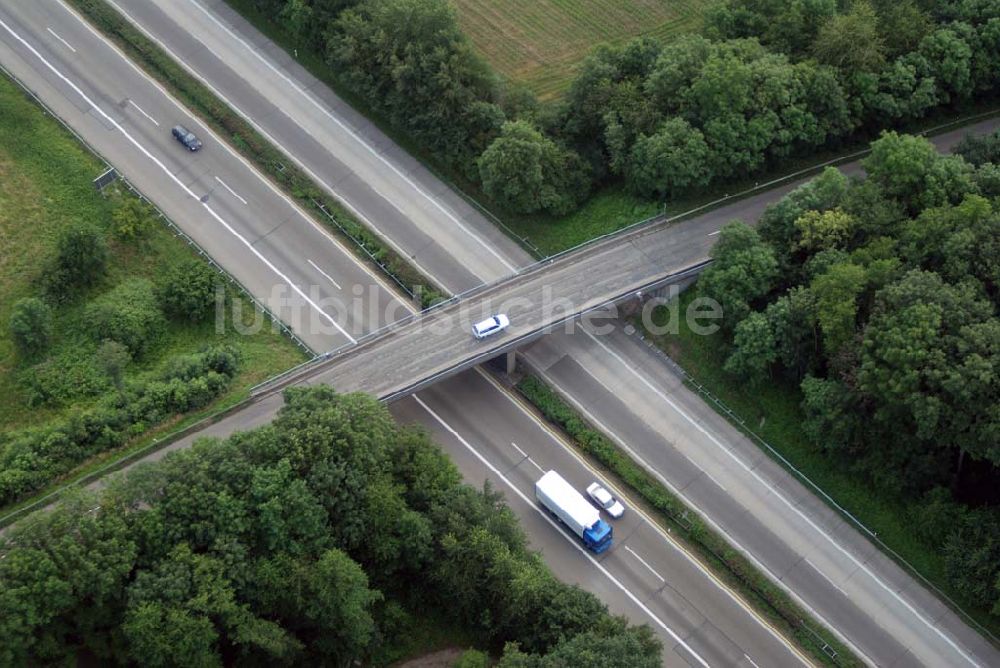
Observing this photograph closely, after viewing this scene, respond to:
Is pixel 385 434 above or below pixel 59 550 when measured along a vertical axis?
above

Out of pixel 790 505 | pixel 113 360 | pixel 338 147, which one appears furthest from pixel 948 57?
pixel 113 360

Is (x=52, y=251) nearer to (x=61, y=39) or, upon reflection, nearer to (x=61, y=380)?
(x=61, y=380)

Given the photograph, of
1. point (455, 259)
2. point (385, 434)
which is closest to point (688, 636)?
point (385, 434)

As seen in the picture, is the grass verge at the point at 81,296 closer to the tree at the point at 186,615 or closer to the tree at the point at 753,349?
the tree at the point at 186,615

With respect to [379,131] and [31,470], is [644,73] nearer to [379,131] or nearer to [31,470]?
[379,131]

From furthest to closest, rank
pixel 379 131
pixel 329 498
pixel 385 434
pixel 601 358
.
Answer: pixel 379 131 < pixel 601 358 < pixel 385 434 < pixel 329 498

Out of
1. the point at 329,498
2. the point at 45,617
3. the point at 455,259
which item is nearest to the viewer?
the point at 45,617

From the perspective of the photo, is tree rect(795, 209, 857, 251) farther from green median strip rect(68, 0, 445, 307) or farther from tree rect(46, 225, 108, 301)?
tree rect(46, 225, 108, 301)
